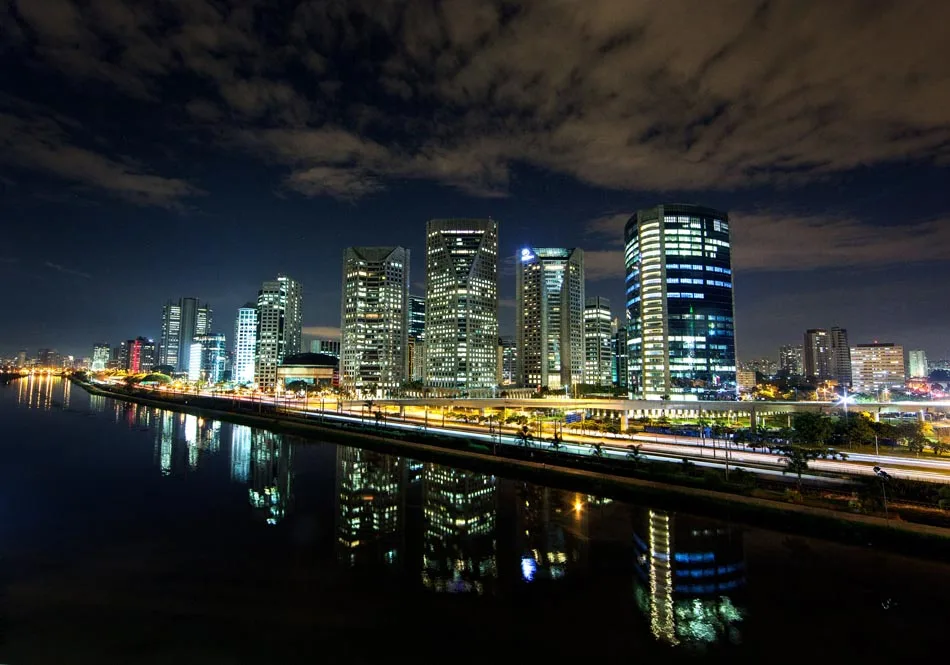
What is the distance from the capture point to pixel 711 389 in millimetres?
143625

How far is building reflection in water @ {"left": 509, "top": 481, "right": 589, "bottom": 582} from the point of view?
31.5 m

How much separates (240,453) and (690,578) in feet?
212

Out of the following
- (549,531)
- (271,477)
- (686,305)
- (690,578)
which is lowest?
(271,477)

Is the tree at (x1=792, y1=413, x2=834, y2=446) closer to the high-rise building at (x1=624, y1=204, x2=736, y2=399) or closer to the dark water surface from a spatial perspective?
the dark water surface

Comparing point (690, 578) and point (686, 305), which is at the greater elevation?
point (686, 305)

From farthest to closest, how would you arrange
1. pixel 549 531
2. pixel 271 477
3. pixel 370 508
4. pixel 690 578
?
pixel 271 477 < pixel 370 508 < pixel 549 531 < pixel 690 578

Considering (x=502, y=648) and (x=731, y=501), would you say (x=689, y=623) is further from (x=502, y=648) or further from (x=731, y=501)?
(x=731, y=501)

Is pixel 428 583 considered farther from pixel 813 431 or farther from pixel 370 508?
pixel 813 431

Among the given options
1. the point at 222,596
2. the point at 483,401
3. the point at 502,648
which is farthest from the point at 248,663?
the point at 483,401

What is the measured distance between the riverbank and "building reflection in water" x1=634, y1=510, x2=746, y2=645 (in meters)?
2.91

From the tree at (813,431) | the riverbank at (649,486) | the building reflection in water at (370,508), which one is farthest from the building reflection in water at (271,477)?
the tree at (813,431)

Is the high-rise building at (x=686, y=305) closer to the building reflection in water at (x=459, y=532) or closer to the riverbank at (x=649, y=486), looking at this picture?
the riverbank at (x=649, y=486)

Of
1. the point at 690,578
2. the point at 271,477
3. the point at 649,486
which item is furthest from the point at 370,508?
the point at 690,578

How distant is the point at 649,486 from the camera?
4538cm
